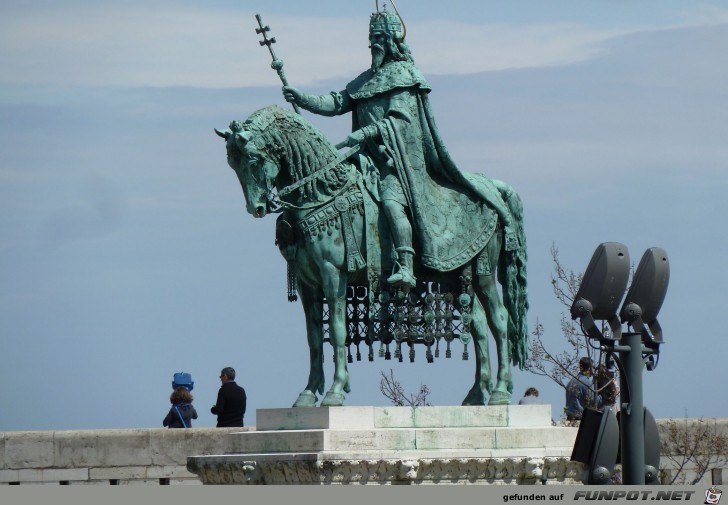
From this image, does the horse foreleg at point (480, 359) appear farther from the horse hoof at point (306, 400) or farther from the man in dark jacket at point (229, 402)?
the man in dark jacket at point (229, 402)

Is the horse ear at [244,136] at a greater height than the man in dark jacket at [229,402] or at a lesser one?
greater

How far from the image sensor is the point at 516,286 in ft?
71.2

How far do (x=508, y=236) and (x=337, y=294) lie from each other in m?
1.97

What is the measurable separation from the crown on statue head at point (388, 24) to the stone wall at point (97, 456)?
4.84 m

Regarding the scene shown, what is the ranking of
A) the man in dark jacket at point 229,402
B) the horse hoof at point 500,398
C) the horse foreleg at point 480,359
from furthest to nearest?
1. the man in dark jacket at point 229,402
2. the horse foreleg at point 480,359
3. the horse hoof at point 500,398

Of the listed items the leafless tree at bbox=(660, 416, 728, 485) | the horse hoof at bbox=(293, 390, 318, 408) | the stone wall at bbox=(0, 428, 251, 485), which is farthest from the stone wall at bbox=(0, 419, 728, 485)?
the leafless tree at bbox=(660, 416, 728, 485)

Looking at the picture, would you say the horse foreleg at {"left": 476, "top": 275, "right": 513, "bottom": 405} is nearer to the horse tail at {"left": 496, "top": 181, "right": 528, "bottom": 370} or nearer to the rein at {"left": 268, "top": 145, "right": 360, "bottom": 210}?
the horse tail at {"left": 496, "top": 181, "right": 528, "bottom": 370}

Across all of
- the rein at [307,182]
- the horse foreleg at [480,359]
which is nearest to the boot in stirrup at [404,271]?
the rein at [307,182]

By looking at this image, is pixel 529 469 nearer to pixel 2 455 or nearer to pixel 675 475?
pixel 675 475

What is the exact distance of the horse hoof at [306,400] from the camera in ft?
67.3

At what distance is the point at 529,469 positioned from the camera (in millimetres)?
20328

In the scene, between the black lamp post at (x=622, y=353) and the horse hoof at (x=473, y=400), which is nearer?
the black lamp post at (x=622, y=353)

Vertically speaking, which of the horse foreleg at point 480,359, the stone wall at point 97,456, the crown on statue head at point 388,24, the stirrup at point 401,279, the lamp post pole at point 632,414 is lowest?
the lamp post pole at point 632,414

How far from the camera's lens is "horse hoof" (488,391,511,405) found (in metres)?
20.9
